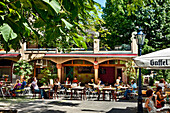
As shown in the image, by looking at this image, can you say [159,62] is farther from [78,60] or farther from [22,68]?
[78,60]

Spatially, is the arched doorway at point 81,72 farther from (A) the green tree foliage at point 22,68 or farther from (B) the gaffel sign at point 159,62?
(B) the gaffel sign at point 159,62

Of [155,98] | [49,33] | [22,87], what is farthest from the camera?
[22,87]

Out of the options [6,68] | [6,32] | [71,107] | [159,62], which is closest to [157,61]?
[159,62]

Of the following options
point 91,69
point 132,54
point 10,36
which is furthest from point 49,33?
point 91,69

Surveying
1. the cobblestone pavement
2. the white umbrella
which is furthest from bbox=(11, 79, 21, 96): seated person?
the white umbrella

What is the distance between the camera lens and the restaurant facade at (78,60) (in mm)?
20906

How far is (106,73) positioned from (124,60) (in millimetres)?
5290

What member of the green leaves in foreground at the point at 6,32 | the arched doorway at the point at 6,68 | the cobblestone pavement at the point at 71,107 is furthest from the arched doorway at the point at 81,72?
the green leaves in foreground at the point at 6,32

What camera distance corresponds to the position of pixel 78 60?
23656mm

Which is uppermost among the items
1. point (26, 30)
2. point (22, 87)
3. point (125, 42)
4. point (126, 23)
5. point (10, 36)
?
point (126, 23)

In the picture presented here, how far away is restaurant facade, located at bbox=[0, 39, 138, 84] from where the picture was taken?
2091 cm

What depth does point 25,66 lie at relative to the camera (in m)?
21.0

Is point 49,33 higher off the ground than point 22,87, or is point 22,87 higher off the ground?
point 49,33

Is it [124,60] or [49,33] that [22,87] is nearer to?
[124,60]
